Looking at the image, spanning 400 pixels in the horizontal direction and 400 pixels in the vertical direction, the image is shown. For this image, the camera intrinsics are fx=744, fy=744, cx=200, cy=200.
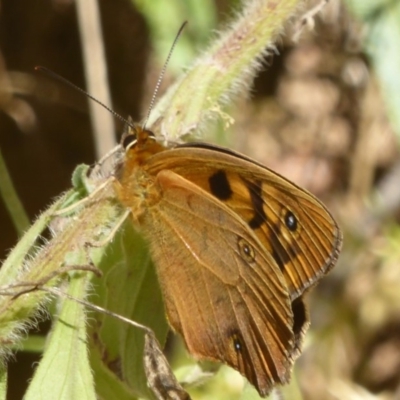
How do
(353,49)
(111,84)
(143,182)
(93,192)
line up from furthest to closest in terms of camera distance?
(111,84) < (353,49) < (143,182) < (93,192)

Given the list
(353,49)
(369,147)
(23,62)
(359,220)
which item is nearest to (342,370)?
(359,220)

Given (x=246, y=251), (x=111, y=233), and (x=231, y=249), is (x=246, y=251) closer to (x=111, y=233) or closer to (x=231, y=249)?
(x=231, y=249)

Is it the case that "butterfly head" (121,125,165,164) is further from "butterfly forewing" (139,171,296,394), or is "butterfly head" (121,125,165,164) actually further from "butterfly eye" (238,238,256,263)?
"butterfly eye" (238,238,256,263)

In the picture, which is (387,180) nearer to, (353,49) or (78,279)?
(353,49)

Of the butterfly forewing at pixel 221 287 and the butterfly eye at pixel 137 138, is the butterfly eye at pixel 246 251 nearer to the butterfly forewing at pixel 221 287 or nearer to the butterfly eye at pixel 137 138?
the butterfly forewing at pixel 221 287

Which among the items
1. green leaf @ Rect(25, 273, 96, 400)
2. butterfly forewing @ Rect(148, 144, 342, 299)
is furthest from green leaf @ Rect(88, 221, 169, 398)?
butterfly forewing @ Rect(148, 144, 342, 299)

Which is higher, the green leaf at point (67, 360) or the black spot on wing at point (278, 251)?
the black spot on wing at point (278, 251)

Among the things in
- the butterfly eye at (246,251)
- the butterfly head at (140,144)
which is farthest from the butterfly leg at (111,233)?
the butterfly eye at (246,251)

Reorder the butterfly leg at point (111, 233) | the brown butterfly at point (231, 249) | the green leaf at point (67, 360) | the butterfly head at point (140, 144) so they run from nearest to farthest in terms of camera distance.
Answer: the green leaf at point (67, 360) → the butterfly leg at point (111, 233) → the brown butterfly at point (231, 249) → the butterfly head at point (140, 144)
